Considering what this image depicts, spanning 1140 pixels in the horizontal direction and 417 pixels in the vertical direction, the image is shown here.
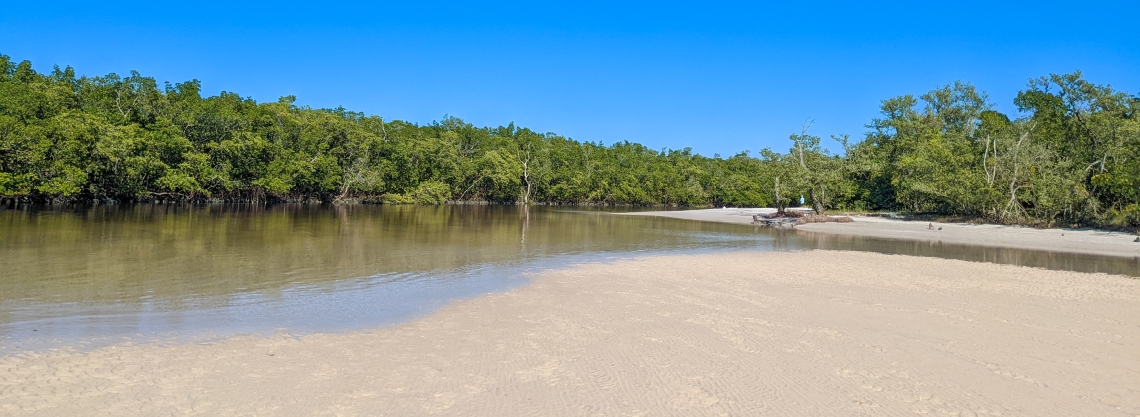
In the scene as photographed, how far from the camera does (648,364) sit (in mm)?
6395

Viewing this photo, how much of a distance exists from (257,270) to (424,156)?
7051 cm

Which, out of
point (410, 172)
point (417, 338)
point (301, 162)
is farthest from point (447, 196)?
point (417, 338)

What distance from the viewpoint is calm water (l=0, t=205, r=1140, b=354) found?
8.18 meters

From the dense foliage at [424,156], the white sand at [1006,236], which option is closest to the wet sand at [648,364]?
the white sand at [1006,236]

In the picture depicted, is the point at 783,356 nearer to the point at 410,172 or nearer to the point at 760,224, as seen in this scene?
the point at 760,224

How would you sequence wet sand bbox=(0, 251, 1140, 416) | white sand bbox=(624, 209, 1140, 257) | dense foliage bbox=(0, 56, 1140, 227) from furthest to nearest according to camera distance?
dense foliage bbox=(0, 56, 1140, 227) → white sand bbox=(624, 209, 1140, 257) → wet sand bbox=(0, 251, 1140, 416)

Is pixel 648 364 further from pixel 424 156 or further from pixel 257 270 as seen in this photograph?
pixel 424 156

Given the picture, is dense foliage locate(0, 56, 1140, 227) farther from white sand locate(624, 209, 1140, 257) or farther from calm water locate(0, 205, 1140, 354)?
calm water locate(0, 205, 1140, 354)

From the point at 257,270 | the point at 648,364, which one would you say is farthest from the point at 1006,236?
the point at 257,270

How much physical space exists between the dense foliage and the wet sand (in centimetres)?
2789

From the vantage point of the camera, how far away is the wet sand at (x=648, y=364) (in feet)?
16.7

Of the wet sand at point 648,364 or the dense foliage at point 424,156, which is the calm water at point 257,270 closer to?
the wet sand at point 648,364

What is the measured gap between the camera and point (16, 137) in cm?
3938

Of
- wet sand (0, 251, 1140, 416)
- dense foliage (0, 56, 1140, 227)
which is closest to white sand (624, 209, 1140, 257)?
dense foliage (0, 56, 1140, 227)
